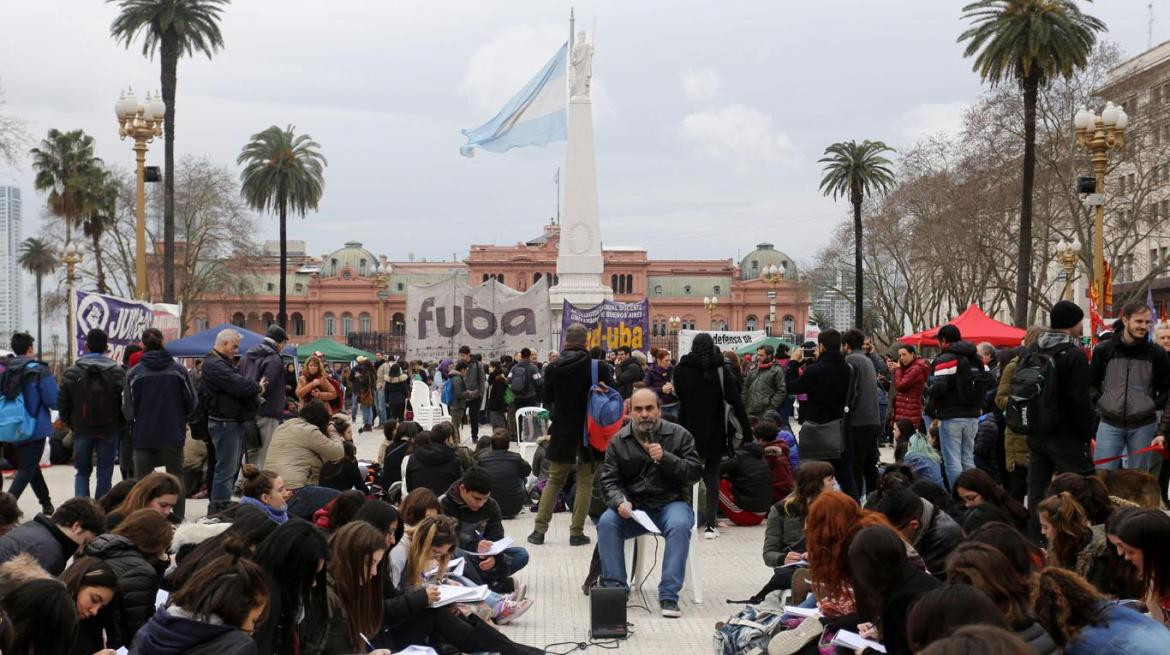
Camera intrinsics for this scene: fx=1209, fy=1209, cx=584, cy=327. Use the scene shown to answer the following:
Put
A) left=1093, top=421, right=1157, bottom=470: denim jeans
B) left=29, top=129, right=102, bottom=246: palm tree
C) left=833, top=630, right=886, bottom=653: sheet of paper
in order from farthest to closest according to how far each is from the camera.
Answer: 1. left=29, top=129, right=102, bottom=246: palm tree
2. left=1093, top=421, right=1157, bottom=470: denim jeans
3. left=833, top=630, right=886, bottom=653: sheet of paper

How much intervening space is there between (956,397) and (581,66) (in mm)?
25718

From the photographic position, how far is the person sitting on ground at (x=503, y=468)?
11.8 m

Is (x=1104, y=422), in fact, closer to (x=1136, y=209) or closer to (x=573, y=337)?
(x=573, y=337)

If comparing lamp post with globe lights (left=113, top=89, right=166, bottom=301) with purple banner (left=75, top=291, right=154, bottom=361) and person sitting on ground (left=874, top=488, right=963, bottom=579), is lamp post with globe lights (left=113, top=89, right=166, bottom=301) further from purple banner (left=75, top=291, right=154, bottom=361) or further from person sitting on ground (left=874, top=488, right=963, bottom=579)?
person sitting on ground (left=874, top=488, right=963, bottom=579)

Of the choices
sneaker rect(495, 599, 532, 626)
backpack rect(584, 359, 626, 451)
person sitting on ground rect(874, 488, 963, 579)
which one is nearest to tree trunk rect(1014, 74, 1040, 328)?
backpack rect(584, 359, 626, 451)

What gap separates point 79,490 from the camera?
11367 mm

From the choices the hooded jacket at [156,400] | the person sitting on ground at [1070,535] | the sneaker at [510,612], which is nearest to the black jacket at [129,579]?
the sneaker at [510,612]

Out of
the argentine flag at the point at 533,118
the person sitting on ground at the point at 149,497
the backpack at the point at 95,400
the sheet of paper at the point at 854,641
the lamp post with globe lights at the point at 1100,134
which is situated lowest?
the sheet of paper at the point at 854,641

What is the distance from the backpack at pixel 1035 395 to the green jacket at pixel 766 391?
21.4ft

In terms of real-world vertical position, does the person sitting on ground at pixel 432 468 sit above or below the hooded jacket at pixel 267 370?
below

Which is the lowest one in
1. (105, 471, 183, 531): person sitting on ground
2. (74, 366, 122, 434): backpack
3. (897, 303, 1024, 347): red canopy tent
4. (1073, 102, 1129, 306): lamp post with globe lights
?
(105, 471, 183, 531): person sitting on ground

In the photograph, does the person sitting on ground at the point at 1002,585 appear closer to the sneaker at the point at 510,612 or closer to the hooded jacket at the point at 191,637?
the hooded jacket at the point at 191,637

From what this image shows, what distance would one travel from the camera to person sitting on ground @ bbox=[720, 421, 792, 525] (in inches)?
469

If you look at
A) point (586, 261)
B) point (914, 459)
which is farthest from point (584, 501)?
point (586, 261)
